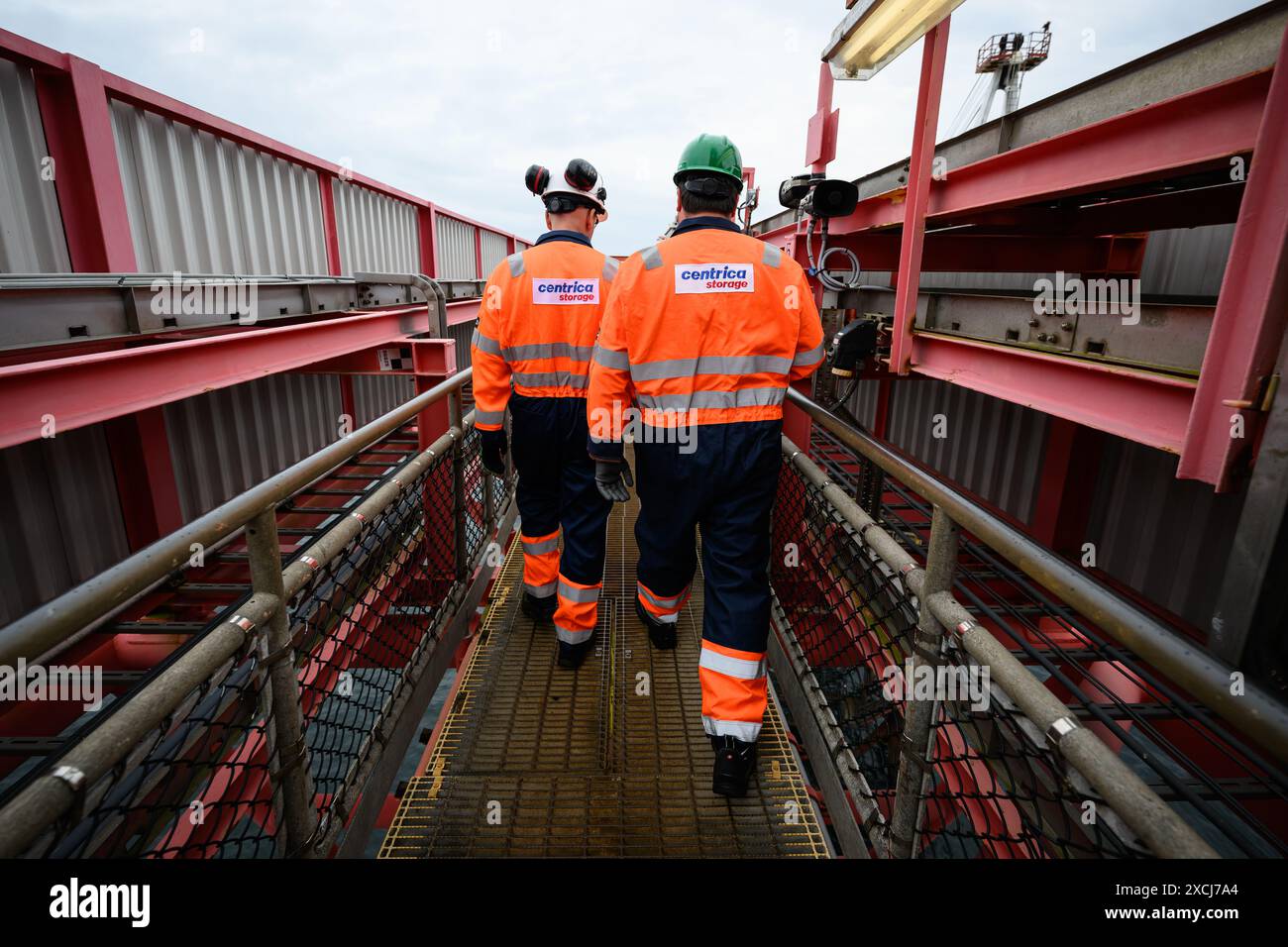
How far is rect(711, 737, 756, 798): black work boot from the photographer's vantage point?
2.09 m

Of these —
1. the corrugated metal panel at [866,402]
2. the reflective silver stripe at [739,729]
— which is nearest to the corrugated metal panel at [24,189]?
the reflective silver stripe at [739,729]

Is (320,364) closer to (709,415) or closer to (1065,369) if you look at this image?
(709,415)

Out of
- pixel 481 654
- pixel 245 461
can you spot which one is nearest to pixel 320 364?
pixel 245 461

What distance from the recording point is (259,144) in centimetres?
411

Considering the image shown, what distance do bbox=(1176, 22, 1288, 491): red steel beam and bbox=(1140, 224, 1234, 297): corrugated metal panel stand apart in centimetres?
320

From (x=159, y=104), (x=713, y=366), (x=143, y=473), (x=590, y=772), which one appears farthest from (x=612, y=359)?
(x=143, y=473)

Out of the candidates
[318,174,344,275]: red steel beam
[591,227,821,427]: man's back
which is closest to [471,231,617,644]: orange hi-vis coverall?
[591,227,821,427]: man's back

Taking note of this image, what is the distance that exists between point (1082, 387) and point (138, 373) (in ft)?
11.1

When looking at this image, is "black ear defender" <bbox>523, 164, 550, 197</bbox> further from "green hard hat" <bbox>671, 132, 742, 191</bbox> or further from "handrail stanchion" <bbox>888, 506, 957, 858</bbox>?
"handrail stanchion" <bbox>888, 506, 957, 858</bbox>

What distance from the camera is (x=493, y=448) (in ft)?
9.37

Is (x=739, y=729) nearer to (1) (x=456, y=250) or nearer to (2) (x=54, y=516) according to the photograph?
(2) (x=54, y=516)

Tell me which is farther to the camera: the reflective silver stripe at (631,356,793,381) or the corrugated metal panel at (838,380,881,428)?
the corrugated metal panel at (838,380,881,428)

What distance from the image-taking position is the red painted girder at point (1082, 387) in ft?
5.98
